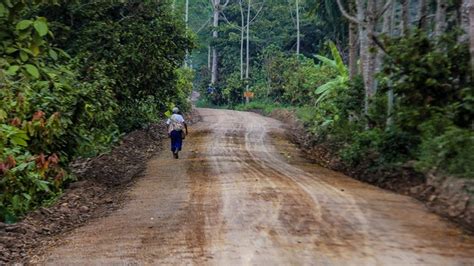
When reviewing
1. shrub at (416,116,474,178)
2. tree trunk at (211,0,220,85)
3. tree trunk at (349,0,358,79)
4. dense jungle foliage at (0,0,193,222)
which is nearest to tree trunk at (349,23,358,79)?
tree trunk at (349,0,358,79)

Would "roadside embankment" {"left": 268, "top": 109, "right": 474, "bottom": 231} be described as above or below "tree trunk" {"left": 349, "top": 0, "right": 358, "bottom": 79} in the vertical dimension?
below

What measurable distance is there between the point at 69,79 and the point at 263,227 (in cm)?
489

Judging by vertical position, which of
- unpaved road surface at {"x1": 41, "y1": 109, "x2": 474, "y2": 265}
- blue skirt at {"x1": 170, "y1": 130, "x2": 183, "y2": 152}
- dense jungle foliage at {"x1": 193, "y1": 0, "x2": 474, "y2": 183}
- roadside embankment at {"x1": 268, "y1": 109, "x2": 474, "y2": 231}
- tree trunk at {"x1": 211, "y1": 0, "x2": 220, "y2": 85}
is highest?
tree trunk at {"x1": 211, "y1": 0, "x2": 220, "y2": 85}

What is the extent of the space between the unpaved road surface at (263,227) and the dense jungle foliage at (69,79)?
1506 mm

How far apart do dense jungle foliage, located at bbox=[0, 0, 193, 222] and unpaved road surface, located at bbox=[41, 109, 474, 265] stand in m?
1.51

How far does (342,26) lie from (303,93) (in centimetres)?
1574

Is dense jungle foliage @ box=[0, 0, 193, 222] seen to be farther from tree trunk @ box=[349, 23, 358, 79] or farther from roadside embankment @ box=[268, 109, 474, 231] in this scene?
roadside embankment @ box=[268, 109, 474, 231]

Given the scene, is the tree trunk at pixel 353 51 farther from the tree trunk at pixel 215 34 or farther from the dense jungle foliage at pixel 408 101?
the tree trunk at pixel 215 34

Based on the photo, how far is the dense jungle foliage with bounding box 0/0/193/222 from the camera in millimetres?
6078

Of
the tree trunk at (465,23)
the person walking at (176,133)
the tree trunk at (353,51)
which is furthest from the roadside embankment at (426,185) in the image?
the person walking at (176,133)

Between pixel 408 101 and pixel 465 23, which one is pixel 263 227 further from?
pixel 465 23

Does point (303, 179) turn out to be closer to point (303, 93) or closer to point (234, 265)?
point (234, 265)

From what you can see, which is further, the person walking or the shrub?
the person walking

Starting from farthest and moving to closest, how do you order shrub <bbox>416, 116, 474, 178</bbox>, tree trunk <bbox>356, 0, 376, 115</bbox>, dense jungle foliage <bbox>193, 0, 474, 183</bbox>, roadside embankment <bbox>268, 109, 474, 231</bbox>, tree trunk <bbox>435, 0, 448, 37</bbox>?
1. tree trunk <bbox>356, 0, 376, 115</bbox>
2. tree trunk <bbox>435, 0, 448, 37</bbox>
3. dense jungle foliage <bbox>193, 0, 474, 183</bbox>
4. shrub <bbox>416, 116, 474, 178</bbox>
5. roadside embankment <bbox>268, 109, 474, 231</bbox>
